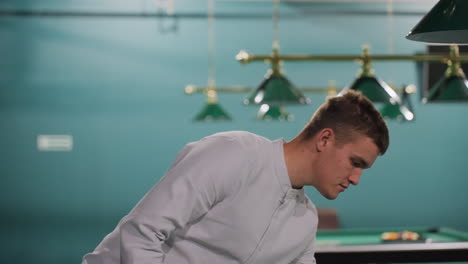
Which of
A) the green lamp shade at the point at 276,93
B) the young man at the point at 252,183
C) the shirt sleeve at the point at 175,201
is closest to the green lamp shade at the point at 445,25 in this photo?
the young man at the point at 252,183

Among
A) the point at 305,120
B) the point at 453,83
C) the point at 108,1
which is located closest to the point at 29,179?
the point at 108,1

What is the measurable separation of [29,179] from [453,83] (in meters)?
4.71

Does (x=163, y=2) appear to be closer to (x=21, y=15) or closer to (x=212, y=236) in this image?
(x=21, y=15)

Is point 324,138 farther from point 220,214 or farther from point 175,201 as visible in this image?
point 175,201

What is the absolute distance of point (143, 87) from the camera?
25.0ft

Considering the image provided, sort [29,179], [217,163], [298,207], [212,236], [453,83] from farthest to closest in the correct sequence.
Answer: [29,179], [453,83], [298,207], [212,236], [217,163]

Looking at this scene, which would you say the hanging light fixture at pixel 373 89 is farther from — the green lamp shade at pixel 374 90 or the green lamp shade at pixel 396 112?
the green lamp shade at pixel 396 112

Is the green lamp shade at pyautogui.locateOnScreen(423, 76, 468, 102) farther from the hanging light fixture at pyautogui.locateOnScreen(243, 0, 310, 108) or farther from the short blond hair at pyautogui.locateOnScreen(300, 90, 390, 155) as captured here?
the short blond hair at pyautogui.locateOnScreen(300, 90, 390, 155)

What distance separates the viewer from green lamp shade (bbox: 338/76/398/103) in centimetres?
424

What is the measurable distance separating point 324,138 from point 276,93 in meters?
2.58

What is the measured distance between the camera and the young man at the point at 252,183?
1.72m

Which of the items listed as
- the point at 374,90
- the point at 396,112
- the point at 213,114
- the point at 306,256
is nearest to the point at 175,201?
the point at 306,256

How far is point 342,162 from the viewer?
188cm

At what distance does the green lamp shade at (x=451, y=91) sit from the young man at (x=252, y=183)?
275 cm
